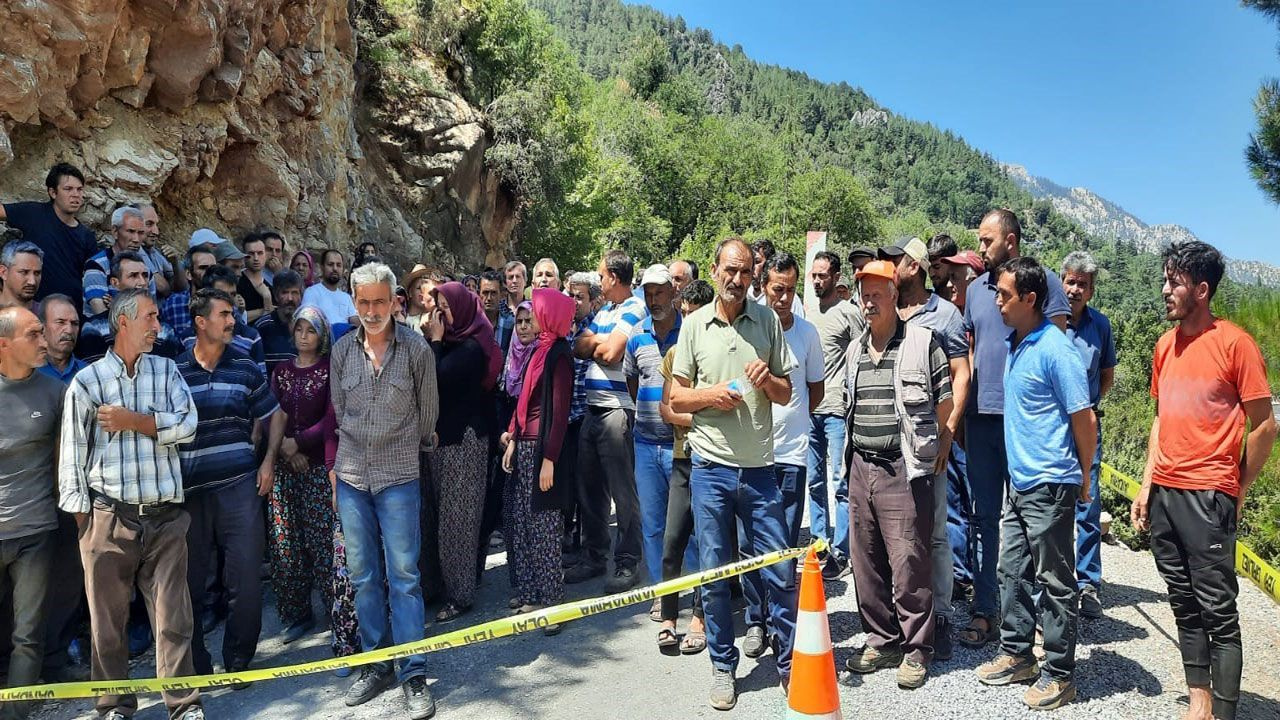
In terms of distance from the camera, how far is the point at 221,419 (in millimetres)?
4230

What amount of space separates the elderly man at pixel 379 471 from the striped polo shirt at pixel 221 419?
0.73 metres

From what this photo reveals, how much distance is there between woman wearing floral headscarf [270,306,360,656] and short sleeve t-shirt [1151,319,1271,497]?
175 inches

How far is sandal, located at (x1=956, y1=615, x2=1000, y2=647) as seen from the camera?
4215mm

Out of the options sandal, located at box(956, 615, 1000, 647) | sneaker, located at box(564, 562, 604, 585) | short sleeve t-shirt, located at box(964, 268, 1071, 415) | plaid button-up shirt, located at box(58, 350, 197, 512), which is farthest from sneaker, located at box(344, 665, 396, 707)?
short sleeve t-shirt, located at box(964, 268, 1071, 415)

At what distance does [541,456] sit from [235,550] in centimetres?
184

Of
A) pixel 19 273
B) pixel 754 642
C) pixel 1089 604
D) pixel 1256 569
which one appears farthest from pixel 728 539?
pixel 19 273

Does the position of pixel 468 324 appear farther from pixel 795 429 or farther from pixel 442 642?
pixel 795 429

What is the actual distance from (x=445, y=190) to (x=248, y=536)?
45.1 ft

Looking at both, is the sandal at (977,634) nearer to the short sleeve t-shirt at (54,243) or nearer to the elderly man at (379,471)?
the elderly man at (379,471)

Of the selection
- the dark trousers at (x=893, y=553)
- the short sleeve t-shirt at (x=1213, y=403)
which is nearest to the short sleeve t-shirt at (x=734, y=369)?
the dark trousers at (x=893, y=553)

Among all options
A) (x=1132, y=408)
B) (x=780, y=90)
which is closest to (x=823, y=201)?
(x=1132, y=408)

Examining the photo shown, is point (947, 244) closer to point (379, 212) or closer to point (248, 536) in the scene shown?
point (248, 536)

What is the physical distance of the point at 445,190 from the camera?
16938mm

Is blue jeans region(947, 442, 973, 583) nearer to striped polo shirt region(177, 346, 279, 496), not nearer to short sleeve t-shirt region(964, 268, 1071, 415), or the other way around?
short sleeve t-shirt region(964, 268, 1071, 415)
